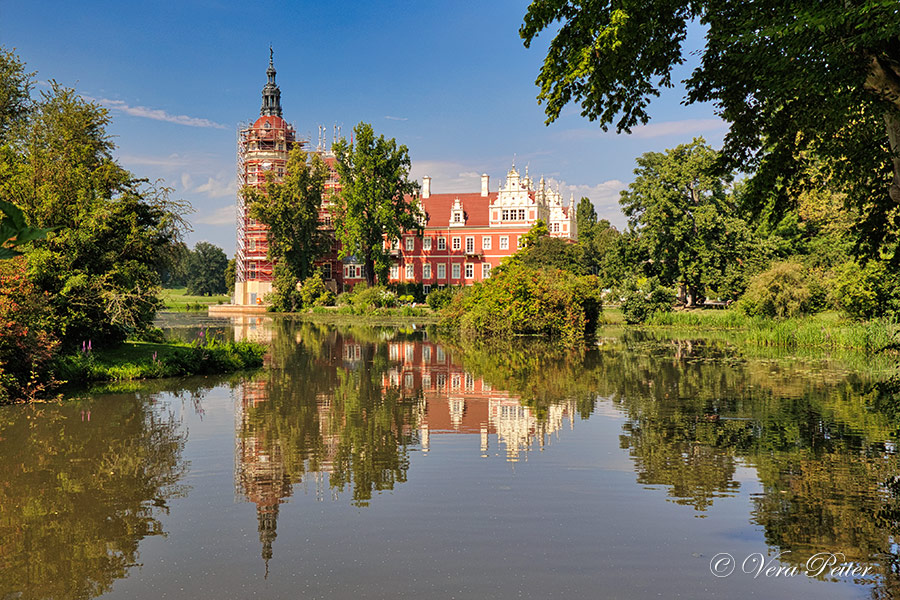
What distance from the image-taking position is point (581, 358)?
23.2 meters

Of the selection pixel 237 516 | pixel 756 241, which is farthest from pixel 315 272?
pixel 237 516

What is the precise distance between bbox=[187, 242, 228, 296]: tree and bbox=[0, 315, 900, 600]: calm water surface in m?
96.0

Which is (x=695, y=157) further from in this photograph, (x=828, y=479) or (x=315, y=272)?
(x=828, y=479)

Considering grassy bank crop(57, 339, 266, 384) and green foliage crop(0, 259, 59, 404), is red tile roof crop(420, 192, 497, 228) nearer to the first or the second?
grassy bank crop(57, 339, 266, 384)

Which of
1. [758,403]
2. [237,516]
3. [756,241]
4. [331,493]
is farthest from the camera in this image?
[756,241]

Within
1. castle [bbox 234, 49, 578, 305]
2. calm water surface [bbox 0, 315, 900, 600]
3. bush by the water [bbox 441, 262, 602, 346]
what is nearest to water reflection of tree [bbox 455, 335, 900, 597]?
calm water surface [bbox 0, 315, 900, 600]

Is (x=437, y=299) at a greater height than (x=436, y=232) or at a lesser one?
lesser

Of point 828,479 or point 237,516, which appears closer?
point 237,516

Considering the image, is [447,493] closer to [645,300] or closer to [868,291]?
[868,291]

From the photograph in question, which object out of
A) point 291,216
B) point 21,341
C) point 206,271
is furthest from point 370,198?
point 206,271

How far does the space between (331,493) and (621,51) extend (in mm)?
6740

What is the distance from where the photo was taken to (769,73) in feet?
27.6

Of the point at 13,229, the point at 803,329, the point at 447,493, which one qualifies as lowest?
the point at 447,493

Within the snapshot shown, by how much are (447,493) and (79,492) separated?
4273 millimetres
